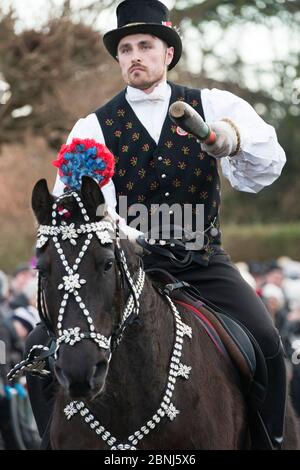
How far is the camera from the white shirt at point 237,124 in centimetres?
574

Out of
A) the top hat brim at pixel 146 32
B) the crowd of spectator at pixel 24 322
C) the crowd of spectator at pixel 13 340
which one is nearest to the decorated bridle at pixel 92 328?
the top hat brim at pixel 146 32

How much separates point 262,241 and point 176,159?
89.7ft

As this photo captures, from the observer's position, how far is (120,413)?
16.2ft

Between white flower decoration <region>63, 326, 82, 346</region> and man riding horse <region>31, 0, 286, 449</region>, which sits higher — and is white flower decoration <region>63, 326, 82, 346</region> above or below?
below

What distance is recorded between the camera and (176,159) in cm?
581

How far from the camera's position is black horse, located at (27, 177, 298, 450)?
4.49 m

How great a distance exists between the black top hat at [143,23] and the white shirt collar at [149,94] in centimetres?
25

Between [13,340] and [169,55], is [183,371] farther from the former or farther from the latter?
[13,340]

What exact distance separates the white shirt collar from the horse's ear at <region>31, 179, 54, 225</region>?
1.39m

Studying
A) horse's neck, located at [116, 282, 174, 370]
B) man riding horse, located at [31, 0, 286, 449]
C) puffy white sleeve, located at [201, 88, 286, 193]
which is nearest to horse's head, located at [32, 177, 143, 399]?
horse's neck, located at [116, 282, 174, 370]

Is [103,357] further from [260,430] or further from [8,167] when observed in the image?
[8,167]

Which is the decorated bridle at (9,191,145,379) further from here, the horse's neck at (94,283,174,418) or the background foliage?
the background foliage

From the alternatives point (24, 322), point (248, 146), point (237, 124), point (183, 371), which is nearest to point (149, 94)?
point (237, 124)

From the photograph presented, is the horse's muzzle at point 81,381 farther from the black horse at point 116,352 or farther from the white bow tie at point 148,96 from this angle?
the white bow tie at point 148,96
